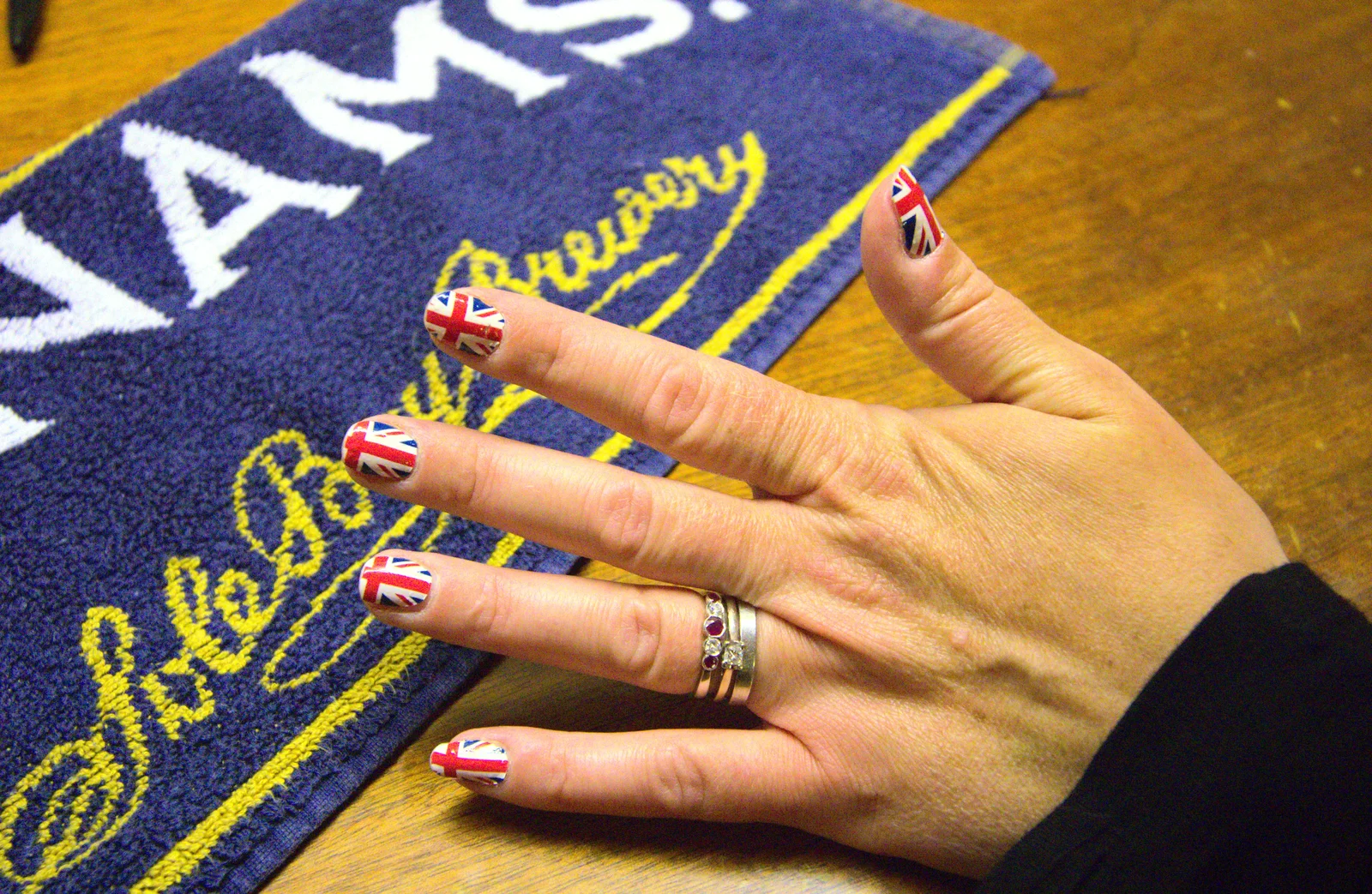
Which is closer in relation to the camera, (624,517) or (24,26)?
(624,517)

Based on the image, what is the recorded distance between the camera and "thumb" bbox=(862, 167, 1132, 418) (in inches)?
21.3

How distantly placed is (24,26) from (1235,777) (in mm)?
1087

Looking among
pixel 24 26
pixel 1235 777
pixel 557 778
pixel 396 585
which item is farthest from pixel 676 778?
pixel 24 26

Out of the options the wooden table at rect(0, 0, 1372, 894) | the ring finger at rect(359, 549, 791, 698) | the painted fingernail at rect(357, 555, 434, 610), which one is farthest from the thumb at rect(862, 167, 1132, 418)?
the painted fingernail at rect(357, 555, 434, 610)

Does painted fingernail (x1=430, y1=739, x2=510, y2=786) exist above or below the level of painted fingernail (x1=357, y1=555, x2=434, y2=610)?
below

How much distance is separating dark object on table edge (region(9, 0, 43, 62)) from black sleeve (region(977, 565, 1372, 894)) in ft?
3.28

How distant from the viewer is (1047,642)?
52cm

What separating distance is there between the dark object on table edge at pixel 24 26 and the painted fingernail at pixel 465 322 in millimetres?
586

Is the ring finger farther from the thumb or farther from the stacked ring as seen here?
the thumb

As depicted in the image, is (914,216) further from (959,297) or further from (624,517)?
(624,517)

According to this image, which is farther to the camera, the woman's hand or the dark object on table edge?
the dark object on table edge

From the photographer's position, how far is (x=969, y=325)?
0.56 m

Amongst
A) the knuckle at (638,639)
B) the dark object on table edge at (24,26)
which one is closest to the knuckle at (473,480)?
the knuckle at (638,639)

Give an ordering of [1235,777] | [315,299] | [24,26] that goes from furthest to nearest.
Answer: [24,26] < [315,299] < [1235,777]
